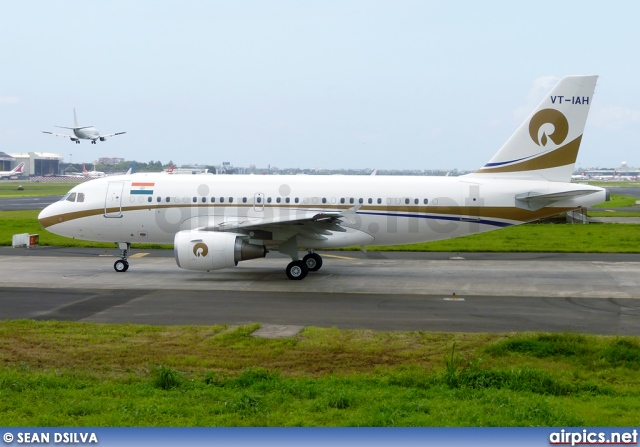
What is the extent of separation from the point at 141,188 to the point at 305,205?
616cm

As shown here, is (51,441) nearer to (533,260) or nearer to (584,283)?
(584,283)

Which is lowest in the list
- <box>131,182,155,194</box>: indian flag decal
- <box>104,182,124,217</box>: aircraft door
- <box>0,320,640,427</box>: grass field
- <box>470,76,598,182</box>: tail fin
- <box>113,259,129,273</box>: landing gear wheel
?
<box>0,320,640,427</box>: grass field

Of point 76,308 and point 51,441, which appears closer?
point 51,441

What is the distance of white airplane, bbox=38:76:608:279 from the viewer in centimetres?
2430

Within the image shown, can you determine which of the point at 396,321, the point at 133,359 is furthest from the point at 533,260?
the point at 133,359

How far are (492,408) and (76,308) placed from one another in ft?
42.4

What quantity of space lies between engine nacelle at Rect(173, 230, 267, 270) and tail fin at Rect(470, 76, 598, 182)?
9842 millimetres

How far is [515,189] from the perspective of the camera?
80.6 ft

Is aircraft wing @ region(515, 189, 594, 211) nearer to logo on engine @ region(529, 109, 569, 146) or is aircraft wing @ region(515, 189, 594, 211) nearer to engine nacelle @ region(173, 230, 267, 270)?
logo on engine @ region(529, 109, 569, 146)

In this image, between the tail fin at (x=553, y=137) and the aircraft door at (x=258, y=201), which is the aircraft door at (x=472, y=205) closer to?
the tail fin at (x=553, y=137)

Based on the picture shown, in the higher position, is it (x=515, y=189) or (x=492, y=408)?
(x=515, y=189)

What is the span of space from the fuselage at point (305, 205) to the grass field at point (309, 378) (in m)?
9.75

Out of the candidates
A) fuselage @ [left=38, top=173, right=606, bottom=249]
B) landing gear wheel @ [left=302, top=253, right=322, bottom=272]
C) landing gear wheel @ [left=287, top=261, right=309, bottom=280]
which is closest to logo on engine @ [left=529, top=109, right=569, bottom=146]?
fuselage @ [left=38, top=173, right=606, bottom=249]

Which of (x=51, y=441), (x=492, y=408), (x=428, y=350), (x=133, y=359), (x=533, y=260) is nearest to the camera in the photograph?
(x=51, y=441)
